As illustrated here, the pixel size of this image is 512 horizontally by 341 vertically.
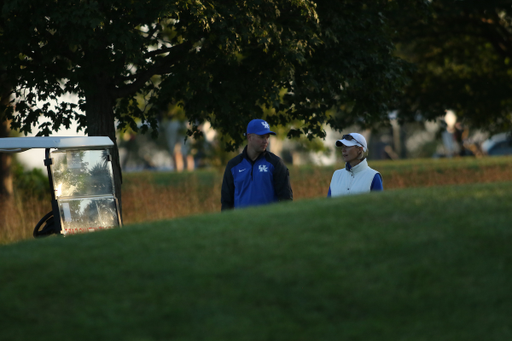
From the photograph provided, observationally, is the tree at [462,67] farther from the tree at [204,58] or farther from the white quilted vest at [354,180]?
the white quilted vest at [354,180]

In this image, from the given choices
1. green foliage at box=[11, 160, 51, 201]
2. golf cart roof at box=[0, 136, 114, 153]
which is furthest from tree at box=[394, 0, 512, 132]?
golf cart roof at box=[0, 136, 114, 153]

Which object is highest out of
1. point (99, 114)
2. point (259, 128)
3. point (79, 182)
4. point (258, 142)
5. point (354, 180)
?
point (99, 114)

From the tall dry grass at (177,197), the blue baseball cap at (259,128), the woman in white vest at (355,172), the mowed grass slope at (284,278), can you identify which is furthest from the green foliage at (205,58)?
the mowed grass slope at (284,278)

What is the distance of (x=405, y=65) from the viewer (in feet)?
38.1

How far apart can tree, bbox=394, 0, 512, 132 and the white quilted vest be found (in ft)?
39.9

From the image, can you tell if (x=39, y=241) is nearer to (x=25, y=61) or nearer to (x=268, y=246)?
(x=268, y=246)

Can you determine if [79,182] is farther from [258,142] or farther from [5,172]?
[5,172]

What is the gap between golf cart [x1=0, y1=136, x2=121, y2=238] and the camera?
7484 mm

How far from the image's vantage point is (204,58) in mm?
9695

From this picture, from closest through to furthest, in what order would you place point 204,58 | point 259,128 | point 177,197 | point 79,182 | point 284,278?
1. point 284,278
2. point 259,128
3. point 79,182
4. point 204,58
5. point 177,197

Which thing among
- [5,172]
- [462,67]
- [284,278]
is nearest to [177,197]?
[5,172]

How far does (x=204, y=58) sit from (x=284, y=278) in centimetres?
664

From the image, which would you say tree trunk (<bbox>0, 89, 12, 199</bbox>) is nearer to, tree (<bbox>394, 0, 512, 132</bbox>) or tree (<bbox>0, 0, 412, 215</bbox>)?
tree (<bbox>0, 0, 412, 215</bbox>)

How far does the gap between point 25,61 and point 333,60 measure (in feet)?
16.2
